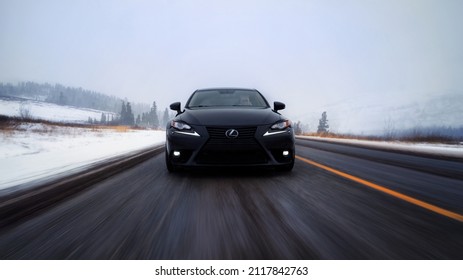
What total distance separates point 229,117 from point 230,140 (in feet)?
1.82

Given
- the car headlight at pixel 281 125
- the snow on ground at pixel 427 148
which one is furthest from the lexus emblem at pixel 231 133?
the snow on ground at pixel 427 148

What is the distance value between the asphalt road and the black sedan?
415 millimetres

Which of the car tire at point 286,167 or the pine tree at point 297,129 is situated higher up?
the car tire at point 286,167

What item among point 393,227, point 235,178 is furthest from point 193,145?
point 393,227

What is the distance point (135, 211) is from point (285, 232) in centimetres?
148

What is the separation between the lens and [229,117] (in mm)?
5121

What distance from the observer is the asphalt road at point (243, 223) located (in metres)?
2.04

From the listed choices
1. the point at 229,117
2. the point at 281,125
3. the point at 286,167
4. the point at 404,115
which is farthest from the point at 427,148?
the point at 404,115

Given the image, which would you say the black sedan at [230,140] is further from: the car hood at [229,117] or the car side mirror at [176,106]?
the car side mirror at [176,106]

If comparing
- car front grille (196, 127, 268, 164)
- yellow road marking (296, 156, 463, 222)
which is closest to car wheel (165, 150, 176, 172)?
car front grille (196, 127, 268, 164)

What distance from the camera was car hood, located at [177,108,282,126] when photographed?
4953 millimetres

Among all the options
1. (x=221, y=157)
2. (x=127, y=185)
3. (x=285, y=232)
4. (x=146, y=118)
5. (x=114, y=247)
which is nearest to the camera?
(x=114, y=247)
